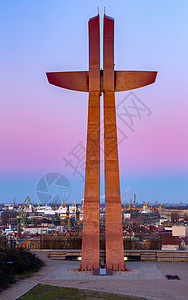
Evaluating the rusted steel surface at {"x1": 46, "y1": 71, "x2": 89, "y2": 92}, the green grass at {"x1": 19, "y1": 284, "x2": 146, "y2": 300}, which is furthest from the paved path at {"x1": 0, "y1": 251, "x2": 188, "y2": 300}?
A: the rusted steel surface at {"x1": 46, "y1": 71, "x2": 89, "y2": 92}

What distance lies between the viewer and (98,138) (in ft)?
49.9

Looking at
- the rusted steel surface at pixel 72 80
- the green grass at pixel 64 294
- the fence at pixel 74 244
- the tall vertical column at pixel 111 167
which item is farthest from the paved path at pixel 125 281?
the rusted steel surface at pixel 72 80

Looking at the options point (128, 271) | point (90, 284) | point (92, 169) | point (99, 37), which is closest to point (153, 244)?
point (128, 271)

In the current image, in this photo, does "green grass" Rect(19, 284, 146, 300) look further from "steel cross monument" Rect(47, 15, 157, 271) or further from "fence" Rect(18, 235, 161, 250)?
"fence" Rect(18, 235, 161, 250)

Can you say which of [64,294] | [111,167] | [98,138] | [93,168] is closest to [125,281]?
[64,294]

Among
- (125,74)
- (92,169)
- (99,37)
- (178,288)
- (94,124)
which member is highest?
(99,37)

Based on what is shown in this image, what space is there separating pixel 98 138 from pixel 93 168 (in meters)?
1.39

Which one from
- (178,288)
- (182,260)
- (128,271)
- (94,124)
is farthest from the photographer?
(182,260)

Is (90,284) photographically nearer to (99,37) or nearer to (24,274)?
(24,274)

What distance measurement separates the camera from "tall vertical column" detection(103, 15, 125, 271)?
564 inches

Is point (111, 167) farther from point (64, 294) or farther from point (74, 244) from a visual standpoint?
point (64, 294)

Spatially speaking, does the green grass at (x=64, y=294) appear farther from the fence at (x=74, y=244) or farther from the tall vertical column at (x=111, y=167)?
the fence at (x=74, y=244)

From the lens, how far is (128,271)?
14.0 m

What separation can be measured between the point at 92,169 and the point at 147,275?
4.92 meters
